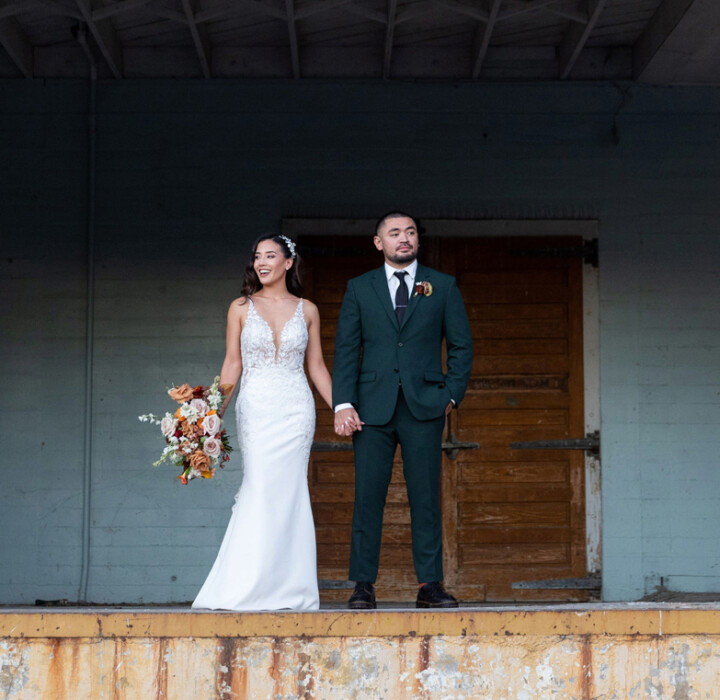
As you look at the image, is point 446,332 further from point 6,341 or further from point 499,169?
point 6,341

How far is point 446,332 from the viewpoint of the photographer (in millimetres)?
4762

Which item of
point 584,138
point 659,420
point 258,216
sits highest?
point 584,138

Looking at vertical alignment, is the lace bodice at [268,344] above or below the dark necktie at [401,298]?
below

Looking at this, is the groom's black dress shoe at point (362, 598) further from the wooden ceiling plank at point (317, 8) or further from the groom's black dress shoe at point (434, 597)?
the wooden ceiling plank at point (317, 8)

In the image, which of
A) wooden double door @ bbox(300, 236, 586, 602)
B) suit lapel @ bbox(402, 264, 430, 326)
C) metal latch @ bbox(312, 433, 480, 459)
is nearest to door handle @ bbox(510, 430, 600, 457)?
wooden double door @ bbox(300, 236, 586, 602)

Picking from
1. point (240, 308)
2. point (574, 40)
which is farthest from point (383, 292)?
point (574, 40)

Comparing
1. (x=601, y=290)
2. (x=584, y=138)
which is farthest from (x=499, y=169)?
(x=601, y=290)

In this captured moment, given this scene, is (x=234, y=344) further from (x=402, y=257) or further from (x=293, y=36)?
(x=293, y=36)

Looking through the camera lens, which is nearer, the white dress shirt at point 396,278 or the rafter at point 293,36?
the white dress shirt at point 396,278

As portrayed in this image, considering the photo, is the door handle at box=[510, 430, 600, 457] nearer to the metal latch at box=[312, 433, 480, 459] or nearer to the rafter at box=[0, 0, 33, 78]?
the metal latch at box=[312, 433, 480, 459]

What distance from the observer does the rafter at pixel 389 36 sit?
6.35 meters

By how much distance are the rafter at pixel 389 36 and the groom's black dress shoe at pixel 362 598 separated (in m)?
3.54

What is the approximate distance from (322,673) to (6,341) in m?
4.33

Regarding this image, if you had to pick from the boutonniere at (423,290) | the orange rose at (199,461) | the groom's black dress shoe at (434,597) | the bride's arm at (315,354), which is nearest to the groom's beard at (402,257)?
the boutonniere at (423,290)
